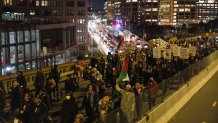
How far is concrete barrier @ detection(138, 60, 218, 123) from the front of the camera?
19078 mm

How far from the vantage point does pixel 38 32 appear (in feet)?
203

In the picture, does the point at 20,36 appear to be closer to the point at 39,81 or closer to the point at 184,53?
the point at 184,53

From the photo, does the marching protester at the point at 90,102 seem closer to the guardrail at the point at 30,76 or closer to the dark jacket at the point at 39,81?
the dark jacket at the point at 39,81

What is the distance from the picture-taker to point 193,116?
22.9 m

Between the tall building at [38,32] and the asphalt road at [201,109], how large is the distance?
13378 mm

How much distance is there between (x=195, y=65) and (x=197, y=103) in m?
5.50

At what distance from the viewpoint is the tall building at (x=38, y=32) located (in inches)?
1921

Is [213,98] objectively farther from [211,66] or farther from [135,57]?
[211,66]

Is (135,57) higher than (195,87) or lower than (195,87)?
higher

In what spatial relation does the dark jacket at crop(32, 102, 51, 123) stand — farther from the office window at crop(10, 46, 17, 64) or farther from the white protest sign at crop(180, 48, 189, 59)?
the office window at crop(10, 46, 17, 64)

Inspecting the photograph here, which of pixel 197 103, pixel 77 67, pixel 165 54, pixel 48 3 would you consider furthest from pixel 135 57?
pixel 48 3

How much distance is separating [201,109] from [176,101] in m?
1.68

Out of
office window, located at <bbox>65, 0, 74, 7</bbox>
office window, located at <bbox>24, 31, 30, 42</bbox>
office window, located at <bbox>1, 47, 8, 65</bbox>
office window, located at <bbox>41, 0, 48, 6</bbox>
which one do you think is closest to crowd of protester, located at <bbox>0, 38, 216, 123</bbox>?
office window, located at <bbox>1, 47, 8, 65</bbox>

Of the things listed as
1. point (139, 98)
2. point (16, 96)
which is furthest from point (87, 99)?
point (16, 96)
